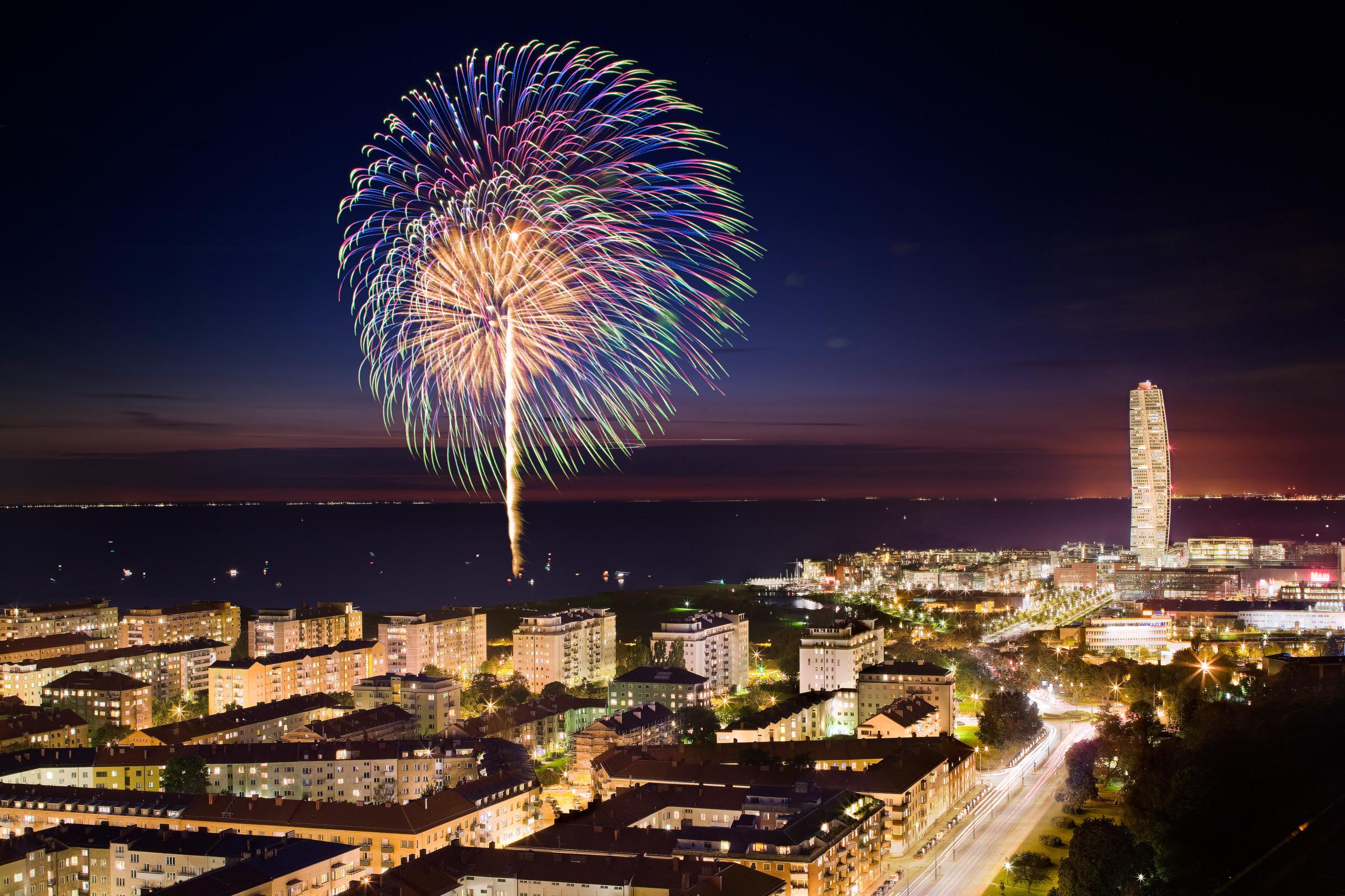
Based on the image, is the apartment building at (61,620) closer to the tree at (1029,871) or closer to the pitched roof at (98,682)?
the pitched roof at (98,682)

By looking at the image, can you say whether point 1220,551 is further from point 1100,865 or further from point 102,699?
point 1100,865

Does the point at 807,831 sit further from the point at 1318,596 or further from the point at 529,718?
the point at 1318,596

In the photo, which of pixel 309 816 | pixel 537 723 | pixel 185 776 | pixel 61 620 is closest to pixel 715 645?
pixel 537 723

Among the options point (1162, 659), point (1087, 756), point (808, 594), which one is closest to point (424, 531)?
point (808, 594)

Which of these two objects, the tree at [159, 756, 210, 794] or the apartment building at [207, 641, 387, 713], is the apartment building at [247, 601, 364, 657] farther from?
the tree at [159, 756, 210, 794]

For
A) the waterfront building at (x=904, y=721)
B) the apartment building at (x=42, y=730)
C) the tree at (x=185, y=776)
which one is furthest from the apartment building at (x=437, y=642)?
the waterfront building at (x=904, y=721)

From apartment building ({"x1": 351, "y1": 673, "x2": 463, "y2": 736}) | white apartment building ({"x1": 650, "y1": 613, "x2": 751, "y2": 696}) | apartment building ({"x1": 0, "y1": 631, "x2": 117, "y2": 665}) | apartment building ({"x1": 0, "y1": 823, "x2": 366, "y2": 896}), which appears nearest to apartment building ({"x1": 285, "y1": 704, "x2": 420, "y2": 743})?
apartment building ({"x1": 351, "y1": 673, "x2": 463, "y2": 736})
